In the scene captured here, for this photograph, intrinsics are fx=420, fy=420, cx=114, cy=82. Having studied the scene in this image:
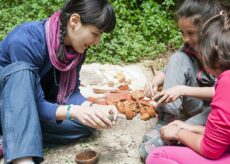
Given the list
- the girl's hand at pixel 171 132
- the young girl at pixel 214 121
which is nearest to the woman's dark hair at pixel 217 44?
the young girl at pixel 214 121

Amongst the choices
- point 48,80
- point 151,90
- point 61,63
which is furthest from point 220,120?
point 48,80

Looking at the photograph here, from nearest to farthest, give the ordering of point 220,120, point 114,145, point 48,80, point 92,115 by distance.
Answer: point 220,120 < point 92,115 < point 48,80 < point 114,145

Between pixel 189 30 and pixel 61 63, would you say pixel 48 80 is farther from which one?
pixel 189 30

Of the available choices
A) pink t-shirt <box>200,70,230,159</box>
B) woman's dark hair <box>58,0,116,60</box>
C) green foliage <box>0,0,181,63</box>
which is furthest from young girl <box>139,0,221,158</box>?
green foliage <box>0,0,181,63</box>

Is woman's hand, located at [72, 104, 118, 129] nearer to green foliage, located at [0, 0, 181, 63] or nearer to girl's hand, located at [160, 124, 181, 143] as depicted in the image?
girl's hand, located at [160, 124, 181, 143]

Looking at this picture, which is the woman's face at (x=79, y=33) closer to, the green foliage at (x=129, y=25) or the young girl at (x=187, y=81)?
the young girl at (x=187, y=81)

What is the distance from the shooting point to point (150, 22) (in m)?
5.21

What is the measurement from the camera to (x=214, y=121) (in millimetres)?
1828

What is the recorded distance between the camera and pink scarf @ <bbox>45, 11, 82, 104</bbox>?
2.43 meters

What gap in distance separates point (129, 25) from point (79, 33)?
2.76m

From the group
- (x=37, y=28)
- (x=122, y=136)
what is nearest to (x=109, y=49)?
(x=122, y=136)

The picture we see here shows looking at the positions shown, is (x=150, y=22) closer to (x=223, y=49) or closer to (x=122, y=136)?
(x=122, y=136)

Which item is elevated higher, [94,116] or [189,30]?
[189,30]

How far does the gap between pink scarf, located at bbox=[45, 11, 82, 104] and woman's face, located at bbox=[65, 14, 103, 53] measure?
7 cm
